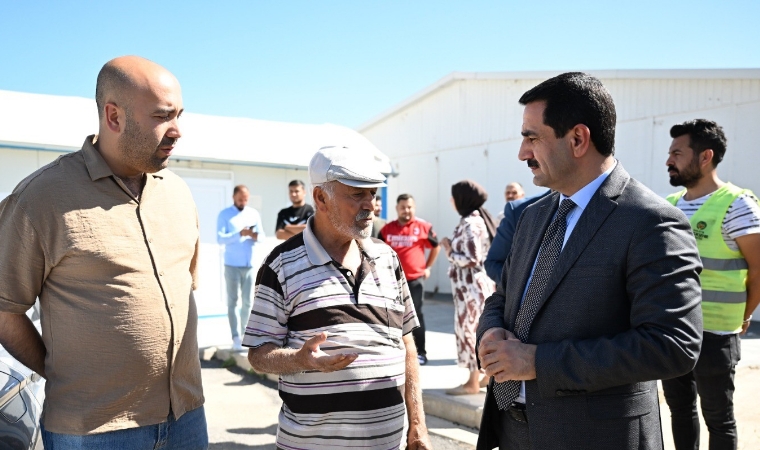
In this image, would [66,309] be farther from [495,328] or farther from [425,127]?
[425,127]

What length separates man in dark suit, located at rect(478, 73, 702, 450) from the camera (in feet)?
5.31

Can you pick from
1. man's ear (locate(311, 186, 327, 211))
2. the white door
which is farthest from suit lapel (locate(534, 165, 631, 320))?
the white door

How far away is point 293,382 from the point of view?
2109 millimetres

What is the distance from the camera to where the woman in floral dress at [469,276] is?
5168 millimetres

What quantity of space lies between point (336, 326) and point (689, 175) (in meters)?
2.52

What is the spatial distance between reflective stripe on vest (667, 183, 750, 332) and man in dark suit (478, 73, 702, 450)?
1681 mm

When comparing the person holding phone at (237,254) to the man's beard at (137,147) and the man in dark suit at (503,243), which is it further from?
the man's beard at (137,147)

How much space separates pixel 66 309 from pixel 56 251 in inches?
8.3

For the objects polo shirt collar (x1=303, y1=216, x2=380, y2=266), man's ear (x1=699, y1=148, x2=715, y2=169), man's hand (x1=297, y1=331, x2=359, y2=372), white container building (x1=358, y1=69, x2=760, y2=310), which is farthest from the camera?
white container building (x1=358, y1=69, x2=760, y2=310)

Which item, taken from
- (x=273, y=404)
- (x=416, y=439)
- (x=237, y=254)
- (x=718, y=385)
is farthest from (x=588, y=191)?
(x=237, y=254)

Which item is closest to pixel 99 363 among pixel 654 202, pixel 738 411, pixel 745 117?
pixel 654 202

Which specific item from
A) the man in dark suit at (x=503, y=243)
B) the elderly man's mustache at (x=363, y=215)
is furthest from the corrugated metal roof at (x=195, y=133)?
the elderly man's mustache at (x=363, y=215)

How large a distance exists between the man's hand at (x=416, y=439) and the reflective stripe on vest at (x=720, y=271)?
1.96m

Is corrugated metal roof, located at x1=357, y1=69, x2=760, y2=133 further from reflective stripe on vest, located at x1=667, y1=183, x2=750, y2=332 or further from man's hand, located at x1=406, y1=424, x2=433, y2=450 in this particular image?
man's hand, located at x1=406, y1=424, x2=433, y2=450
